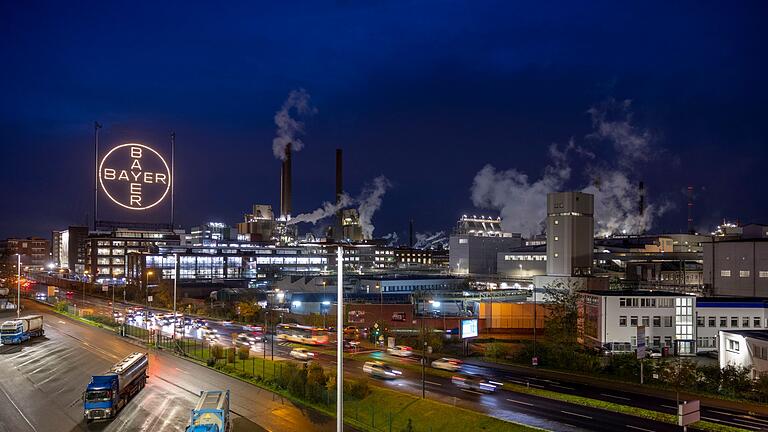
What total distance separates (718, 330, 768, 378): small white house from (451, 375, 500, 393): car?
53.2ft

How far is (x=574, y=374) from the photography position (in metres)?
37.5

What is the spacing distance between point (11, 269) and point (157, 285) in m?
48.3

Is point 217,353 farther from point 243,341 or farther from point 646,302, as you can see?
point 646,302

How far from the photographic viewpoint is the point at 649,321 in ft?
152

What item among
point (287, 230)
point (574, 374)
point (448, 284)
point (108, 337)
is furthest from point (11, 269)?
point (574, 374)

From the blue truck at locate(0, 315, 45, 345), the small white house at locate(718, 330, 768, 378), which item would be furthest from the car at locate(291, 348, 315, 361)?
the small white house at locate(718, 330, 768, 378)

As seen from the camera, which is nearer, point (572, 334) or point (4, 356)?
point (4, 356)

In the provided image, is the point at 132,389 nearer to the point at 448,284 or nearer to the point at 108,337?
the point at 108,337

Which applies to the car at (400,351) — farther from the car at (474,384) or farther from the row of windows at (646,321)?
the row of windows at (646,321)

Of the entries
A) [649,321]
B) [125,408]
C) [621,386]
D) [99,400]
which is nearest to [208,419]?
[99,400]

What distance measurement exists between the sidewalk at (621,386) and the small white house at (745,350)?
514cm

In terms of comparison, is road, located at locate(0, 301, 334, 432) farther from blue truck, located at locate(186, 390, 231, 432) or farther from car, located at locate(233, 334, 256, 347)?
car, located at locate(233, 334, 256, 347)

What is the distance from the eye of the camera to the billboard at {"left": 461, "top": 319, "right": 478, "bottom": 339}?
4566cm

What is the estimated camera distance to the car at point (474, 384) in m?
31.4
